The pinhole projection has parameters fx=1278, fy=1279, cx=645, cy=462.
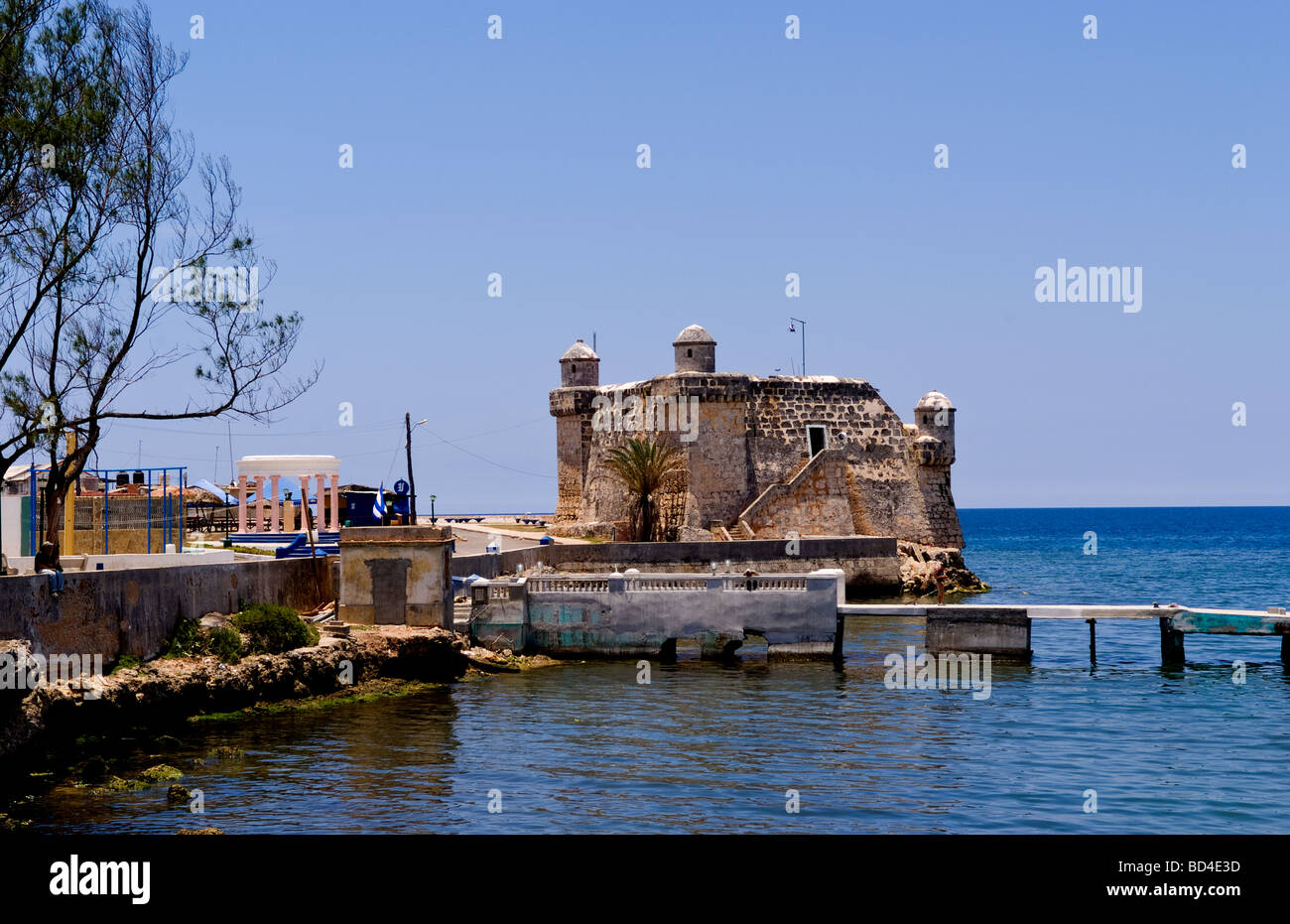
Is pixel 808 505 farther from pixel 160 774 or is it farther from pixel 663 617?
pixel 160 774

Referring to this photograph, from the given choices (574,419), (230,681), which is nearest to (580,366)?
(574,419)

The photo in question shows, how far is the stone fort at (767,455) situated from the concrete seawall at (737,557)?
4061 millimetres

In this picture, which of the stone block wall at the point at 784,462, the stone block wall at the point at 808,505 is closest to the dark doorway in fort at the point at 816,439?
the stone block wall at the point at 784,462

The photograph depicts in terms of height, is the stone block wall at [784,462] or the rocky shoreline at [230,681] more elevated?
the stone block wall at [784,462]

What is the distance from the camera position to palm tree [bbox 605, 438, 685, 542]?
47469 millimetres

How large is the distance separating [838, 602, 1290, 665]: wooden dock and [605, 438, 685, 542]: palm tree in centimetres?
1826

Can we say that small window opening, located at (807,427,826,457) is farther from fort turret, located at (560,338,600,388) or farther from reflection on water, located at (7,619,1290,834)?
reflection on water, located at (7,619,1290,834)

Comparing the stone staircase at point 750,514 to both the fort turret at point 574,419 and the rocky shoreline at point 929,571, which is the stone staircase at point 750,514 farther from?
the fort turret at point 574,419

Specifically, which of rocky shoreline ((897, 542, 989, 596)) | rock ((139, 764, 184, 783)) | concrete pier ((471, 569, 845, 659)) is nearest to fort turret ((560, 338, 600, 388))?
rocky shoreline ((897, 542, 989, 596))

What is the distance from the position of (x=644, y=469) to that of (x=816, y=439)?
27.3 feet

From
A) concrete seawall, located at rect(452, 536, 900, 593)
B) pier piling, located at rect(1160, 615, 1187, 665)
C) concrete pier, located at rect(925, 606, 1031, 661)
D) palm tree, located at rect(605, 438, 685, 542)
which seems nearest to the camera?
pier piling, located at rect(1160, 615, 1187, 665)

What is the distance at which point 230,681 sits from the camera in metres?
21.0

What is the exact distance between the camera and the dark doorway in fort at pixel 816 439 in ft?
169

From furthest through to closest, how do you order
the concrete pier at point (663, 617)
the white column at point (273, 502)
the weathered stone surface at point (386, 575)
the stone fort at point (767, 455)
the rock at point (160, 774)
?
the stone fort at point (767, 455)
the white column at point (273, 502)
the concrete pier at point (663, 617)
the weathered stone surface at point (386, 575)
the rock at point (160, 774)
